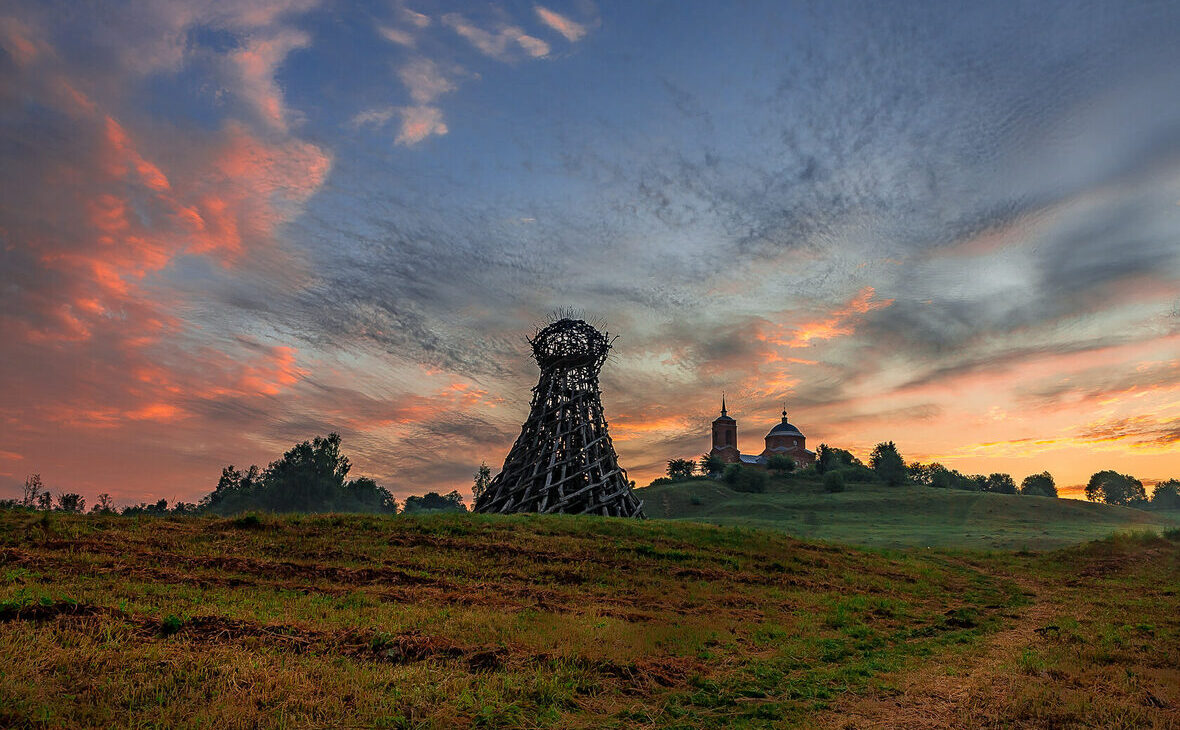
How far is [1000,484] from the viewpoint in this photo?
109m

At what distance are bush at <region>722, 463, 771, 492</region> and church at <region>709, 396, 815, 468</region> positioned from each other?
29618mm

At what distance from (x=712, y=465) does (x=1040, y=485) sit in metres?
67.8

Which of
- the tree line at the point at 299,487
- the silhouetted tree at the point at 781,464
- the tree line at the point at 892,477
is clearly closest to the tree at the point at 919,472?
the tree line at the point at 892,477

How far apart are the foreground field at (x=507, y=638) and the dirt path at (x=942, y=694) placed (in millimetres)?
54

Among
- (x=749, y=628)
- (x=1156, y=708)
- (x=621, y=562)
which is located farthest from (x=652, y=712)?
(x=621, y=562)

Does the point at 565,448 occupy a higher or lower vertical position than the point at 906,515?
higher

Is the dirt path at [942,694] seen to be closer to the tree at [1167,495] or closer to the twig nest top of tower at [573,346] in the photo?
the twig nest top of tower at [573,346]

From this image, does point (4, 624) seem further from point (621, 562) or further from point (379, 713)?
point (621, 562)

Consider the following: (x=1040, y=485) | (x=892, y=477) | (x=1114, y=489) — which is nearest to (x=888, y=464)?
(x=892, y=477)

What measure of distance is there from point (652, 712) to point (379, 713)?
335cm

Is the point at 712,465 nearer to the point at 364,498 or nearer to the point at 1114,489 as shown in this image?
the point at 364,498

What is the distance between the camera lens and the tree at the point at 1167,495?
12671cm

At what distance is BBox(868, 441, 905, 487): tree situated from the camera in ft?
272

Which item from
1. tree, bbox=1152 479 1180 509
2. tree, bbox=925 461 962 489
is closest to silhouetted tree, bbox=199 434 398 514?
tree, bbox=925 461 962 489
